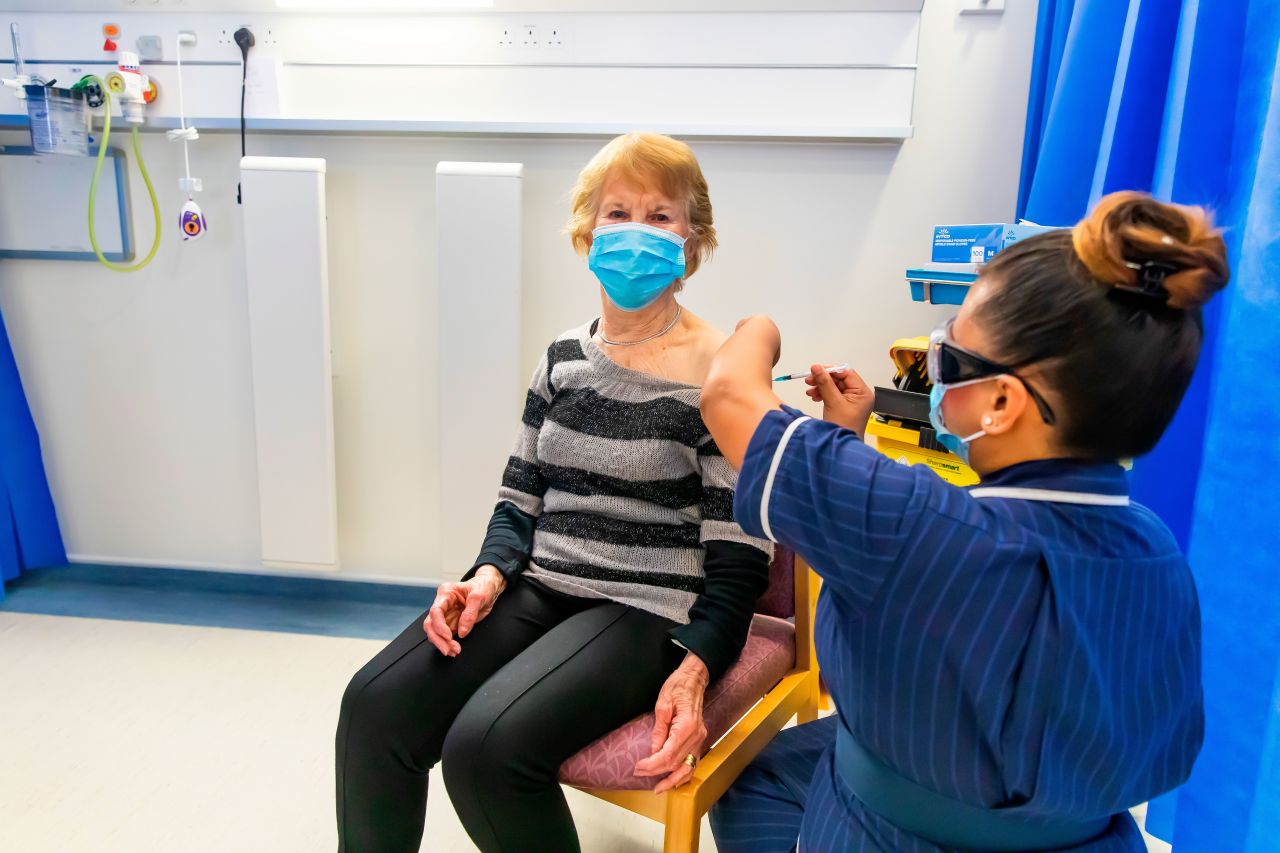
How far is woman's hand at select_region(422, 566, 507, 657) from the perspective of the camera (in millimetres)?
1165

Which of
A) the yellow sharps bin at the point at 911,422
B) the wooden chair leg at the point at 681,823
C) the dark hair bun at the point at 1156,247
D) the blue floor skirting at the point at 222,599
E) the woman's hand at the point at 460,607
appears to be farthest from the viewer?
the blue floor skirting at the point at 222,599

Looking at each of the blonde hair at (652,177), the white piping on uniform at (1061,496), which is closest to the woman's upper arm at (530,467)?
the blonde hair at (652,177)

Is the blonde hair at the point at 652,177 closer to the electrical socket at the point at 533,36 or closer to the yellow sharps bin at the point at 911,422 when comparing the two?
the yellow sharps bin at the point at 911,422

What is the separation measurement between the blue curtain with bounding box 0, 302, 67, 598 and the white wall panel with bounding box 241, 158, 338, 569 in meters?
0.71

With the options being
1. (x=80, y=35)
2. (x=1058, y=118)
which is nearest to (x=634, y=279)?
(x=1058, y=118)

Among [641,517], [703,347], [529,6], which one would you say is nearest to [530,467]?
[641,517]

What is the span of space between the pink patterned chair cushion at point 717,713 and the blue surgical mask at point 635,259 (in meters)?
0.58

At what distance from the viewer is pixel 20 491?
2312mm

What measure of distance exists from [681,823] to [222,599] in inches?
74.7

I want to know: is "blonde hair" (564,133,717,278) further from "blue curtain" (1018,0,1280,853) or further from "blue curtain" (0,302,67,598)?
"blue curtain" (0,302,67,598)

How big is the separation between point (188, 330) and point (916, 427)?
196 cm

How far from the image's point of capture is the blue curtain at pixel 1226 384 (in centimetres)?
87

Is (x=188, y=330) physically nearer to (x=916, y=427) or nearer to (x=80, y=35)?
(x=80, y=35)

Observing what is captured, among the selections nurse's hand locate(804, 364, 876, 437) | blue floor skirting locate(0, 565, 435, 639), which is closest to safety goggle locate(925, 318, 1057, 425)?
nurse's hand locate(804, 364, 876, 437)
